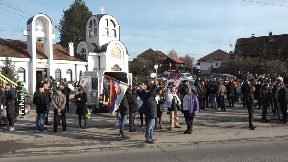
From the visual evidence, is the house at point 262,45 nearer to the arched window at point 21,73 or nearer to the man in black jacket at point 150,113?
the arched window at point 21,73

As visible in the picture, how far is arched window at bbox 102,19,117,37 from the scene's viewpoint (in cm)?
4300

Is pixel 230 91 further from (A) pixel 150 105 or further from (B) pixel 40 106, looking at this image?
(B) pixel 40 106

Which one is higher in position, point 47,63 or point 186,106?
point 47,63

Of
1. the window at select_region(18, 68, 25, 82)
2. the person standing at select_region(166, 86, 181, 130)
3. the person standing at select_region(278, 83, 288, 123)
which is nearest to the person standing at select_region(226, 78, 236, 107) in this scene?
the person standing at select_region(278, 83, 288, 123)

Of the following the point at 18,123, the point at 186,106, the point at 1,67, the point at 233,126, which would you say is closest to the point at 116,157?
the point at 186,106

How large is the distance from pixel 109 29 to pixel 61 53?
6.57m

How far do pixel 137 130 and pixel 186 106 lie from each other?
86.2 inches

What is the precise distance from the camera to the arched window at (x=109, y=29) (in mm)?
43000

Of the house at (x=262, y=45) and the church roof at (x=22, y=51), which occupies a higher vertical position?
the house at (x=262, y=45)

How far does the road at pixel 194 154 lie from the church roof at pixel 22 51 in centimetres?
2628

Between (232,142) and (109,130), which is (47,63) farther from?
(232,142)

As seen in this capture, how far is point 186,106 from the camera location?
13.0 metres

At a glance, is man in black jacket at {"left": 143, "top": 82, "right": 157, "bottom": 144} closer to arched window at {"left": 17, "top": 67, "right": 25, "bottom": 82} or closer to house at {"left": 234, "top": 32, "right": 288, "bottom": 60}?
arched window at {"left": 17, "top": 67, "right": 25, "bottom": 82}

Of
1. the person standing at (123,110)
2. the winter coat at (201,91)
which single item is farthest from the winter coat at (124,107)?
the winter coat at (201,91)
